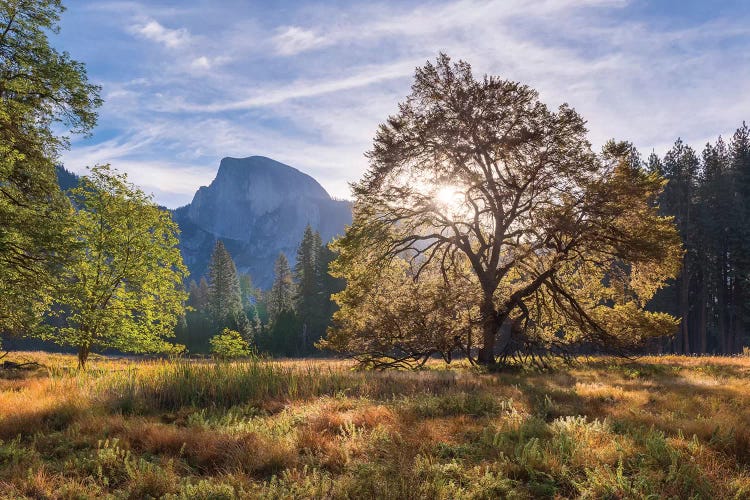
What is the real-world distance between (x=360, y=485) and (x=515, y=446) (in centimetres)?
220

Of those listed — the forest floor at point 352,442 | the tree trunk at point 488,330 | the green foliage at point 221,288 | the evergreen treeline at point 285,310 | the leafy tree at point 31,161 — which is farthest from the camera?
the green foliage at point 221,288

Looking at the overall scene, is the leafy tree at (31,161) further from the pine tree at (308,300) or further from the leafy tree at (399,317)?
the pine tree at (308,300)

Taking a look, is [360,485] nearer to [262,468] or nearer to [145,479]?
[262,468]

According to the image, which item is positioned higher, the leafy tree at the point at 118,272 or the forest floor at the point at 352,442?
the leafy tree at the point at 118,272

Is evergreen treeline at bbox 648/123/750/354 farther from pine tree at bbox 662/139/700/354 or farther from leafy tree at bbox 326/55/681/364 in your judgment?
leafy tree at bbox 326/55/681/364

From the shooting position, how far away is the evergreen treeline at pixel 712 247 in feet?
135

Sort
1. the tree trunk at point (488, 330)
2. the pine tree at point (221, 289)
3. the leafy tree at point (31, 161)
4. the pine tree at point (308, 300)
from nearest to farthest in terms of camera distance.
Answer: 1. the leafy tree at point (31, 161)
2. the tree trunk at point (488, 330)
3. the pine tree at point (308, 300)
4. the pine tree at point (221, 289)

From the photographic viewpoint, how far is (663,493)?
3.71m

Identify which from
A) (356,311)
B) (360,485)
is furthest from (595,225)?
(360,485)

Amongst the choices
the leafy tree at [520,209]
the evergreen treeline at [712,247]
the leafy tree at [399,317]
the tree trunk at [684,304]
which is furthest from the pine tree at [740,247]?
the leafy tree at [399,317]

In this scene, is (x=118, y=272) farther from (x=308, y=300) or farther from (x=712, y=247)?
(x=712, y=247)

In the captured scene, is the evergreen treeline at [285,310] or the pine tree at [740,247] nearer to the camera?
the pine tree at [740,247]

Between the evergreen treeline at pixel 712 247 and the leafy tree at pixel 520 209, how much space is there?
31.9 metres

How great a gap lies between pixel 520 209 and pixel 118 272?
54.7 feet
